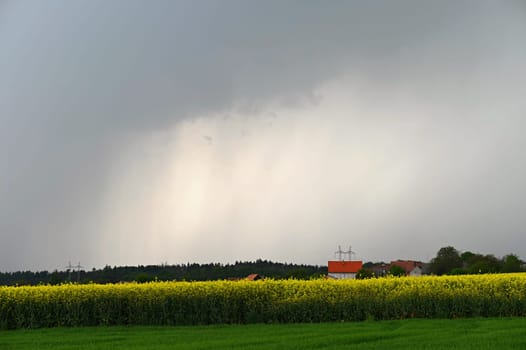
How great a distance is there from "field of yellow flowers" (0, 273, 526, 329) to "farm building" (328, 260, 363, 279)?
94170 mm

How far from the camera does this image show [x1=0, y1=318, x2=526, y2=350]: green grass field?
13.3 meters

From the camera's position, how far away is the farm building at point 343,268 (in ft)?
381

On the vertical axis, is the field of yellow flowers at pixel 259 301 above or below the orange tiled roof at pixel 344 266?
below

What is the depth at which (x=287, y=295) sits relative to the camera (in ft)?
71.7

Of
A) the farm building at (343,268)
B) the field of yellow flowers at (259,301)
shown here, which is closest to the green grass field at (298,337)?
the field of yellow flowers at (259,301)

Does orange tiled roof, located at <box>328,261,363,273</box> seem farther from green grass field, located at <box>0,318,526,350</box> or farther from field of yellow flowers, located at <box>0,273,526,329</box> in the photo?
green grass field, located at <box>0,318,526,350</box>

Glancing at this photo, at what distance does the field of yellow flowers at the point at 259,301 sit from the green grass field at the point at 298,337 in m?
1.41

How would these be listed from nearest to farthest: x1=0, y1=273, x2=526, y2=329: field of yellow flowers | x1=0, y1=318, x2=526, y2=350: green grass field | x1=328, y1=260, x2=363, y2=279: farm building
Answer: x1=0, y1=318, x2=526, y2=350: green grass field → x1=0, y1=273, x2=526, y2=329: field of yellow flowers → x1=328, y1=260, x2=363, y2=279: farm building

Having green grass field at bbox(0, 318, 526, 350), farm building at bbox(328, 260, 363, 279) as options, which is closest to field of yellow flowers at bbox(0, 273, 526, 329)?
green grass field at bbox(0, 318, 526, 350)

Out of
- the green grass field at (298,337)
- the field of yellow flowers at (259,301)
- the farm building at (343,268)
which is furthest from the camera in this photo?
the farm building at (343,268)

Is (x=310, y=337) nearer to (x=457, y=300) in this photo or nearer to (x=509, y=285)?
(x=457, y=300)

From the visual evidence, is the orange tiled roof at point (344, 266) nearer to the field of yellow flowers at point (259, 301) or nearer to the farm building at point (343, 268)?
the farm building at point (343, 268)

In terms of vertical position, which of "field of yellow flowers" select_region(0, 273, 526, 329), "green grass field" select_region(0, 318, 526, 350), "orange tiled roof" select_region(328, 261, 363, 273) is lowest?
"green grass field" select_region(0, 318, 526, 350)

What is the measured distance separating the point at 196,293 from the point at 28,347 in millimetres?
7285
